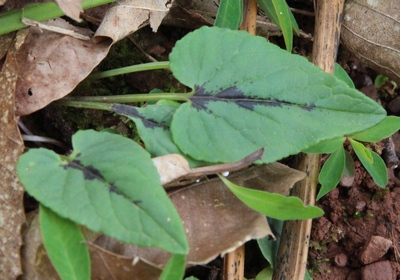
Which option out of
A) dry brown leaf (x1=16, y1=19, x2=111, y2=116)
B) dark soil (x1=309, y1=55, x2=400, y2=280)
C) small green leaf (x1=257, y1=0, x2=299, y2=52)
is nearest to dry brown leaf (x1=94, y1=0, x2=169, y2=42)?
dry brown leaf (x1=16, y1=19, x2=111, y2=116)

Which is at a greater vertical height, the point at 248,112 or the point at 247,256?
the point at 248,112

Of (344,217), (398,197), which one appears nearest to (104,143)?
(344,217)

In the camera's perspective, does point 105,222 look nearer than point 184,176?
Yes

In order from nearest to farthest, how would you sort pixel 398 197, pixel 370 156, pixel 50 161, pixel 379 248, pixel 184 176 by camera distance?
pixel 50 161, pixel 184 176, pixel 370 156, pixel 379 248, pixel 398 197

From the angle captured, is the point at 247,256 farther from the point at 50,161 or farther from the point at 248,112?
the point at 50,161

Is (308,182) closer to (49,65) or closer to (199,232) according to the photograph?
(199,232)

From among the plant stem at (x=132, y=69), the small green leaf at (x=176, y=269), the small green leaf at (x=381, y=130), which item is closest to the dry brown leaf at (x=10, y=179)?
the plant stem at (x=132, y=69)

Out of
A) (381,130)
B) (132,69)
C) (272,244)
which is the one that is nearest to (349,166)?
(381,130)
